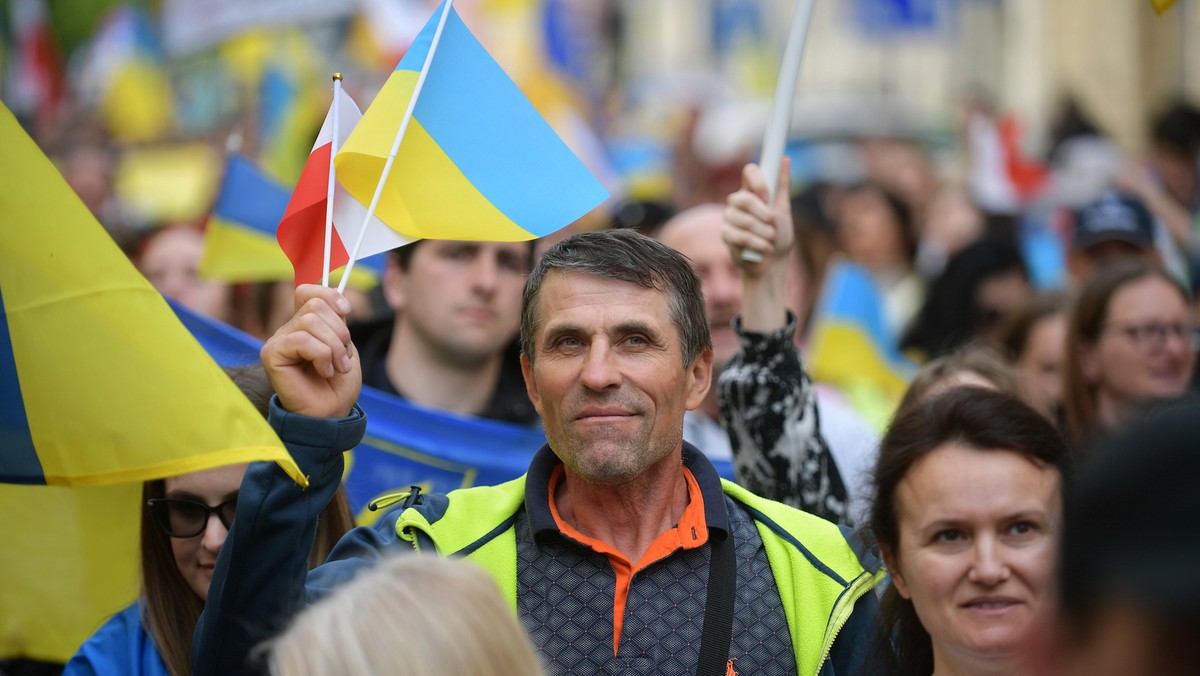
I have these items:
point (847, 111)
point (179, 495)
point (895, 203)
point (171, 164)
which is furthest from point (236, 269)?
point (847, 111)

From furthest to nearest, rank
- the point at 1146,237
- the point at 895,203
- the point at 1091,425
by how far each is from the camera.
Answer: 1. the point at 895,203
2. the point at 1146,237
3. the point at 1091,425

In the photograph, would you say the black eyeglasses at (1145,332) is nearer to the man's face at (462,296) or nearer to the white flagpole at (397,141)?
the man's face at (462,296)

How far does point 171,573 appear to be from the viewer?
3.42 m

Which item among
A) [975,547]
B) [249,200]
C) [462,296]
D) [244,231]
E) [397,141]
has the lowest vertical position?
[975,547]

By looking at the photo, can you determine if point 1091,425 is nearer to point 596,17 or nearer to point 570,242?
point 570,242

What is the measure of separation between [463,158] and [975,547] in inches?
51.2

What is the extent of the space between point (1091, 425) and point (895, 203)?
4669mm

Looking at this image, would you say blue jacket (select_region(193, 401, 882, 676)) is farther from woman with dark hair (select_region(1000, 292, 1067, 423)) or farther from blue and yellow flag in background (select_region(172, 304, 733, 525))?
woman with dark hair (select_region(1000, 292, 1067, 423))

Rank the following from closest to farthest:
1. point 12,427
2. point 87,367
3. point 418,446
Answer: point 87,367 → point 12,427 → point 418,446

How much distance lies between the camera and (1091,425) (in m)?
5.08

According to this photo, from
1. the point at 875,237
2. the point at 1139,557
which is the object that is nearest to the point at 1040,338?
the point at 875,237

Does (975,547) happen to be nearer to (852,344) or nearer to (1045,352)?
(1045,352)

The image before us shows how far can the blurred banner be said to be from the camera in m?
10.8

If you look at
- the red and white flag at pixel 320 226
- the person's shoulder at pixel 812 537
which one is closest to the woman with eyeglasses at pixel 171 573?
the red and white flag at pixel 320 226
